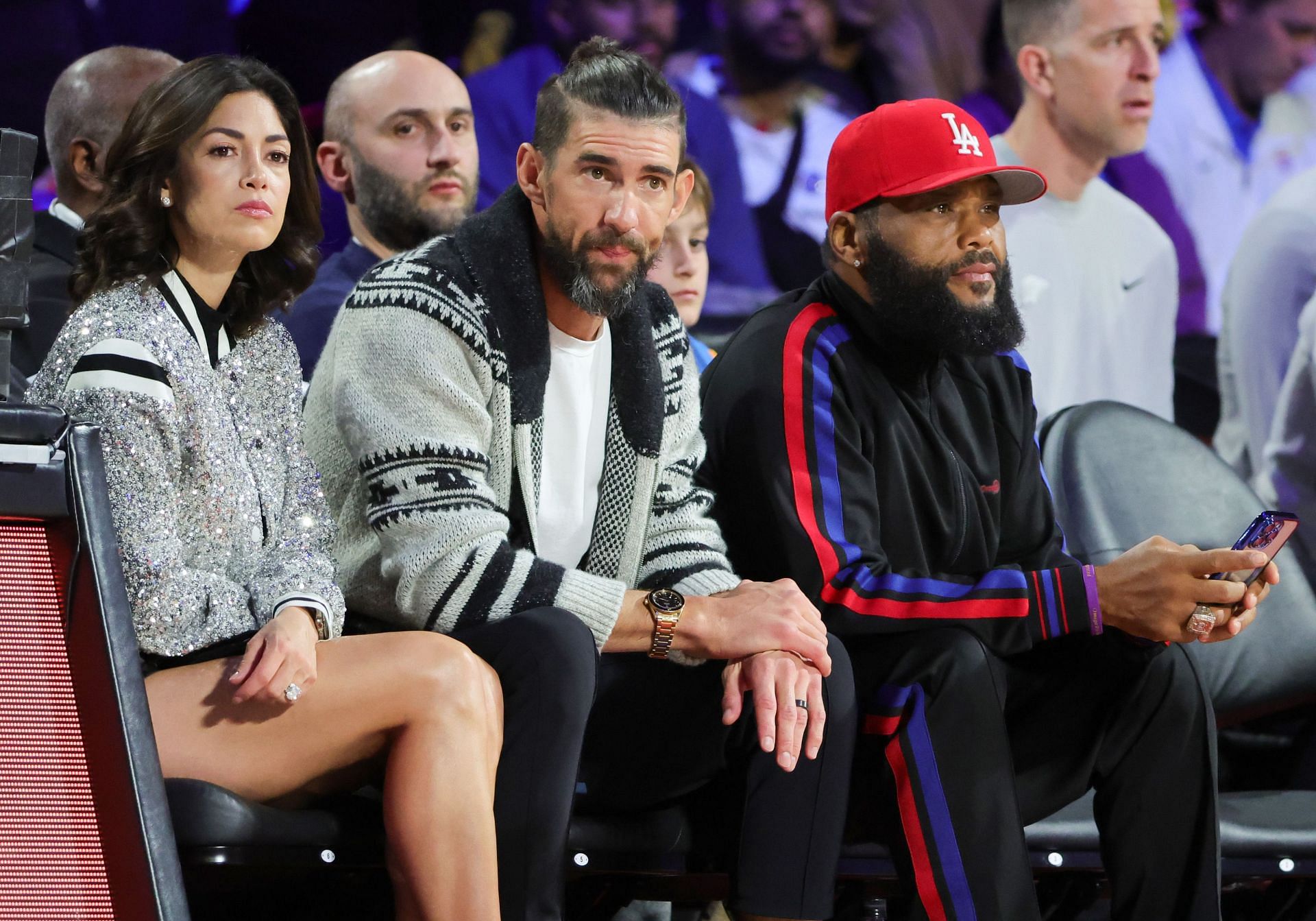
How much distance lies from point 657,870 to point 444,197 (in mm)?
1887

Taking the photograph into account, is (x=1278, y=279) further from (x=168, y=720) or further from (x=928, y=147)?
(x=168, y=720)

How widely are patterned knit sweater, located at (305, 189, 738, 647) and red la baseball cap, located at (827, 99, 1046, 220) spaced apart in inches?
15.9

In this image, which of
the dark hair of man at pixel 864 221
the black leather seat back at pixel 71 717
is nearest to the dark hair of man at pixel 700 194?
the dark hair of man at pixel 864 221

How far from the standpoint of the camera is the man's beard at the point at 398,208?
332 centimetres

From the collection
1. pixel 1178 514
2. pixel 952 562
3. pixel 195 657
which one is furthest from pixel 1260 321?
pixel 195 657

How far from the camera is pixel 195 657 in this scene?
1721mm

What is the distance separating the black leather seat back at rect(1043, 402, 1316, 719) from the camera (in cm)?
267

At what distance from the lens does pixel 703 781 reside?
6.39 feet

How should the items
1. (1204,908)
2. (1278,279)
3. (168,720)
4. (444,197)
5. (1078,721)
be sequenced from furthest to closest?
(1278,279), (444,197), (1078,721), (1204,908), (168,720)


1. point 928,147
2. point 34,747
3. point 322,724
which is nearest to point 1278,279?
point 928,147

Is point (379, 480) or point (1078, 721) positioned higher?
point (379, 480)

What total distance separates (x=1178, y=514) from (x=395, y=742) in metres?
1.65

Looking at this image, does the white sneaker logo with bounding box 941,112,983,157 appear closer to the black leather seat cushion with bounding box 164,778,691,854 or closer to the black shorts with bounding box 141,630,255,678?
the black leather seat cushion with bounding box 164,778,691,854

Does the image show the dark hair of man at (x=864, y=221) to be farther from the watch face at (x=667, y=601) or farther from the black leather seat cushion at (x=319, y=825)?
the black leather seat cushion at (x=319, y=825)
